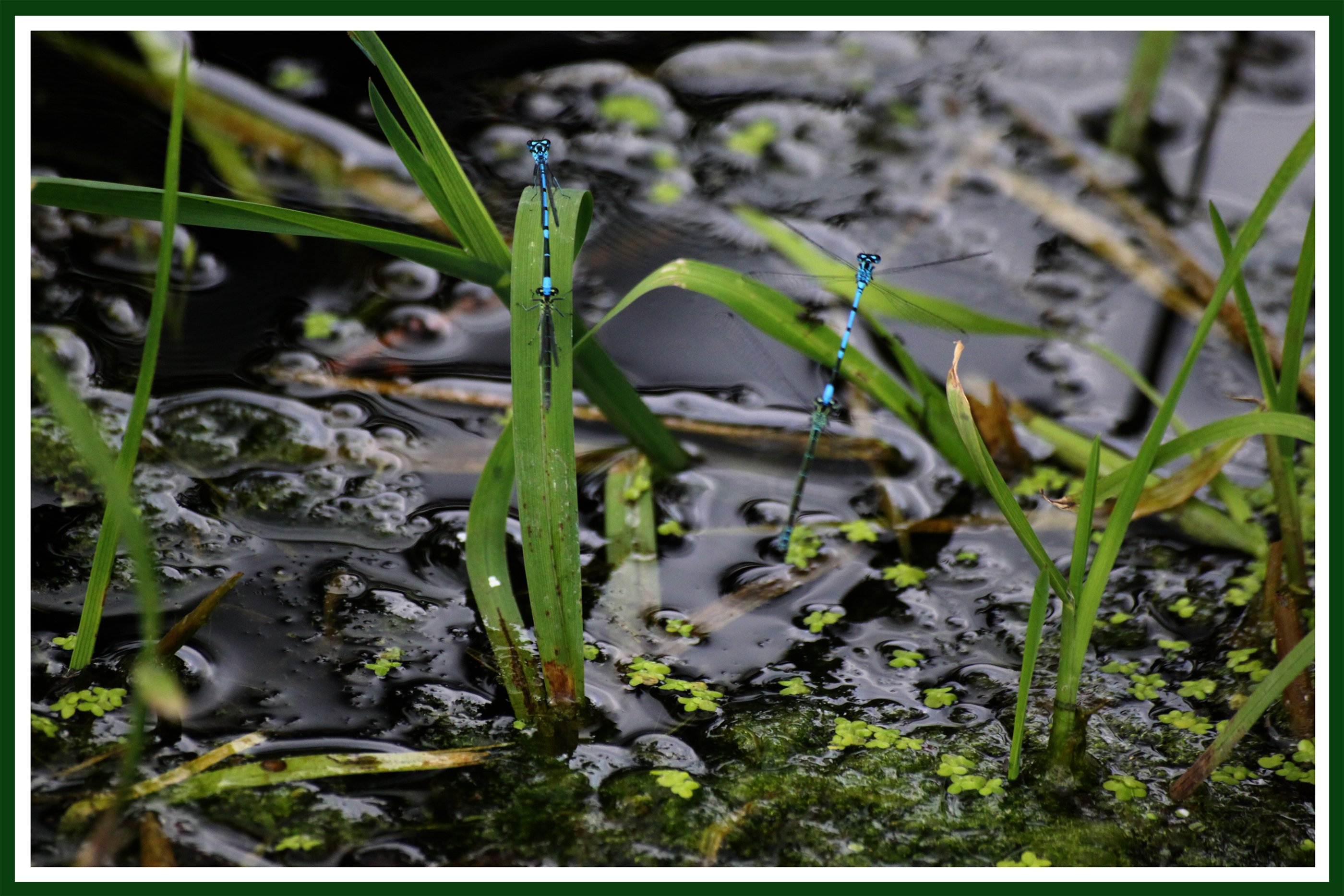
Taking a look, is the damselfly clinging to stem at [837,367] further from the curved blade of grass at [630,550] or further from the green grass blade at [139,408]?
the green grass blade at [139,408]

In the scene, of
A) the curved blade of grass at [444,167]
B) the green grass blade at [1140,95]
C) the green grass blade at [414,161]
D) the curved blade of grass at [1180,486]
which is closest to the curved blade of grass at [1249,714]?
the curved blade of grass at [1180,486]

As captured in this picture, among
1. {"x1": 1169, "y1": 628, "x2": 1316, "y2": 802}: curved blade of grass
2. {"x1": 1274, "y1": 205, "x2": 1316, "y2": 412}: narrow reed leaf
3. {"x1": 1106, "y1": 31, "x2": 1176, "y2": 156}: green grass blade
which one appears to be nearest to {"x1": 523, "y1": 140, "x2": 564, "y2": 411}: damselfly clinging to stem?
{"x1": 1169, "y1": 628, "x2": 1316, "y2": 802}: curved blade of grass

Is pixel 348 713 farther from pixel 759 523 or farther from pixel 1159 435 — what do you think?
pixel 1159 435

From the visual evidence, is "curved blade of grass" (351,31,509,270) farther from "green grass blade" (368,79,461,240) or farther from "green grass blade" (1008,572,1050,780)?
"green grass blade" (1008,572,1050,780)

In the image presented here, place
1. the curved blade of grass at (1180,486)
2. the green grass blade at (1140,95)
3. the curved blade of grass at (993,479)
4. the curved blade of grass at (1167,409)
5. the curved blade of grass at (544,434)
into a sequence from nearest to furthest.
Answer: the curved blade of grass at (1167,409), the curved blade of grass at (993,479), the curved blade of grass at (544,434), the curved blade of grass at (1180,486), the green grass blade at (1140,95)

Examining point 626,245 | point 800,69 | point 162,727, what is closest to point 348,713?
point 162,727

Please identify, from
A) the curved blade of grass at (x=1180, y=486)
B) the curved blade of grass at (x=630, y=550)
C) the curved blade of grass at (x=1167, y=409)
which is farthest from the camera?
the curved blade of grass at (x=1180, y=486)
